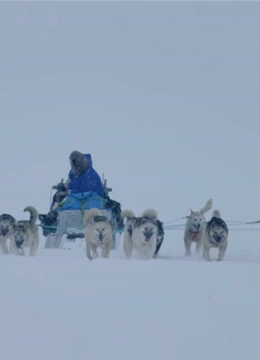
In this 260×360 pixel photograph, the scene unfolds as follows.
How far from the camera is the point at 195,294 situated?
15.0 feet

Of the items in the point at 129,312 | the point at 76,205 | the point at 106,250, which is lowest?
the point at 129,312

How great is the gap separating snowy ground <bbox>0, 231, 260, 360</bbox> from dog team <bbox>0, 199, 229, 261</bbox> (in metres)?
1.32

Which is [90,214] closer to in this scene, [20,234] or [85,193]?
[20,234]

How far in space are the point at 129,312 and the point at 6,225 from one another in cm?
376

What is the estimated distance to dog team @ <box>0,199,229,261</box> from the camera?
22.7 ft

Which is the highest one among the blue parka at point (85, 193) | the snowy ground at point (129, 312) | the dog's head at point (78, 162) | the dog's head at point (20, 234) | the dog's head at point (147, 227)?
the dog's head at point (78, 162)

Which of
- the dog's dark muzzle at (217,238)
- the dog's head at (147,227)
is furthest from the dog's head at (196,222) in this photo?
the dog's dark muzzle at (217,238)

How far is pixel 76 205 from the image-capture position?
816 cm

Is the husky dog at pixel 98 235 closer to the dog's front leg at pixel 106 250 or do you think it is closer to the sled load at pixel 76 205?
the dog's front leg at pixel 106 250

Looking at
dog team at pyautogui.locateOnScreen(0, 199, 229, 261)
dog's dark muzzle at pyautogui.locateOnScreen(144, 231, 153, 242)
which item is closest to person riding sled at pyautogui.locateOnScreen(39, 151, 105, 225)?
dog team at pyautogui.locateOnScreen(0, 199, 229, 261)

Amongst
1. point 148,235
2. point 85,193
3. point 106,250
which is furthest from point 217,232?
→ point 85,193

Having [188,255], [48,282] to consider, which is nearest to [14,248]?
[188,255]

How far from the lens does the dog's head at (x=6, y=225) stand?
7.61 meters

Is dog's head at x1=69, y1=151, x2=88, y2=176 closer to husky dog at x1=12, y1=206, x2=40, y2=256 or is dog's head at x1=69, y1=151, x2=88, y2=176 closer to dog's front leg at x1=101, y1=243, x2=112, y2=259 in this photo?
husky dog at x1=12, y1=206, x2=40, y2=256
